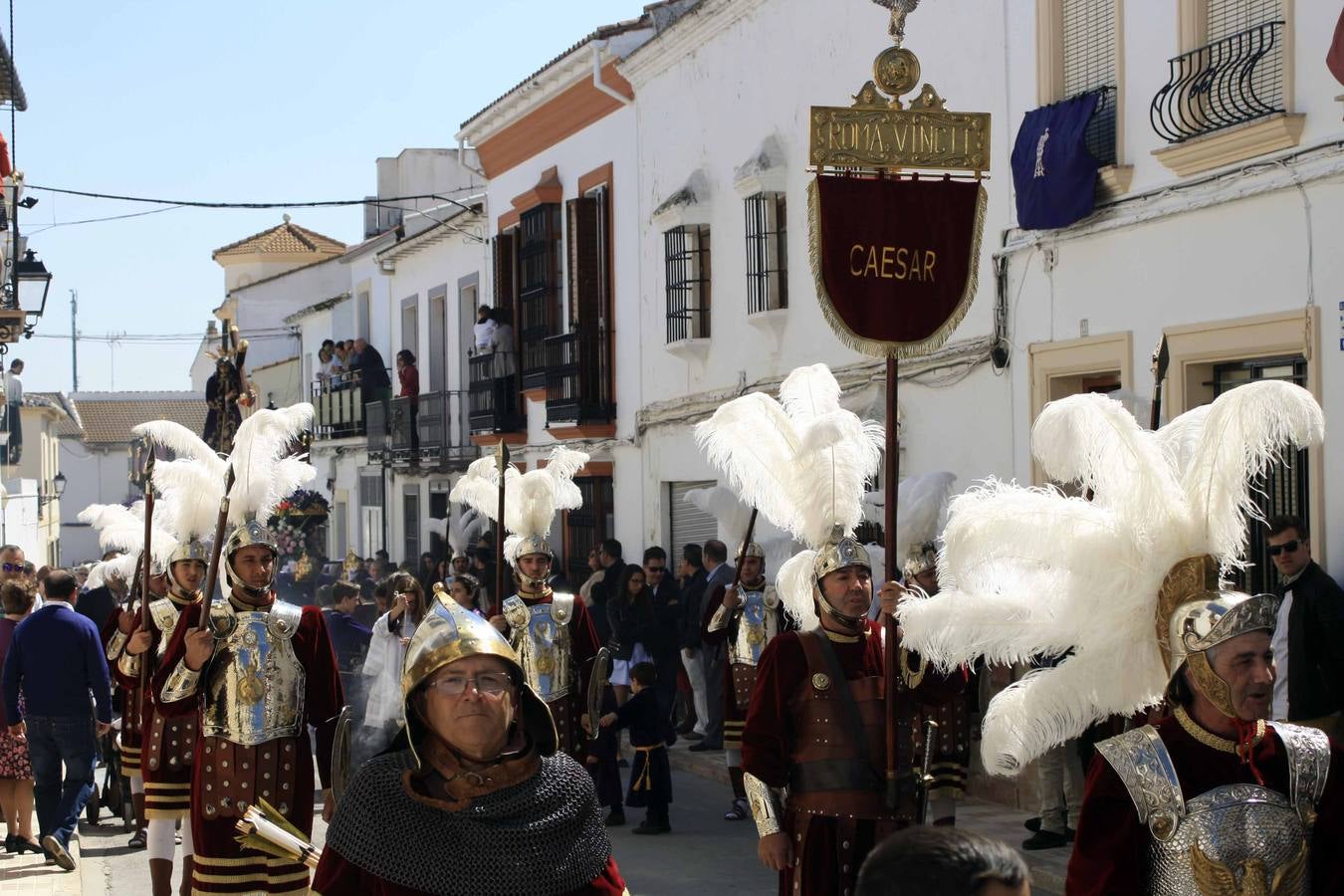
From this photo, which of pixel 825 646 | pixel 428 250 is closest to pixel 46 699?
pixel 825 646

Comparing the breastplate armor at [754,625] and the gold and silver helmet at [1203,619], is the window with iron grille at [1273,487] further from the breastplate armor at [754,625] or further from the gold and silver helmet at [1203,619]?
the gold and silver helmet at [1203,619]

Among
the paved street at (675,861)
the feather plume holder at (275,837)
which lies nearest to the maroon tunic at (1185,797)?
the feather plume holder at (275,837)

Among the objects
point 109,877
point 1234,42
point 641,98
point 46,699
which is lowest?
point 109,877

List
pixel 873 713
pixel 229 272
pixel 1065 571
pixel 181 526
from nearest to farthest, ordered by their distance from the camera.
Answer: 1. pixel 1065 571
2. pixel 873 713
3. pixel 181 526
4. pixel 229 272

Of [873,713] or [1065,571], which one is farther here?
[873,713]

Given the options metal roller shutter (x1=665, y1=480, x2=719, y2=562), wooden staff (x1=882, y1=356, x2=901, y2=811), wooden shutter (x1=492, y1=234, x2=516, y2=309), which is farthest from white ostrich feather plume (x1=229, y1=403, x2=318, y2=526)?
wooden shutter (x1=492, y1=234, x2=516, y2=309)

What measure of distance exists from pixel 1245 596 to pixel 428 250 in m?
25.6

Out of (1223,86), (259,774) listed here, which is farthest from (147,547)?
(1223,86)

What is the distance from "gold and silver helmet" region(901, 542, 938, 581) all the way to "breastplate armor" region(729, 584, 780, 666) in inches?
38.7

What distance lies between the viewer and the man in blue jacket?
32.6ft

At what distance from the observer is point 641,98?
19359mm

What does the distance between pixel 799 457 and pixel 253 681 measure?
8.13ft

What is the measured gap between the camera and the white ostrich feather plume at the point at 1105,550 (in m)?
4.27

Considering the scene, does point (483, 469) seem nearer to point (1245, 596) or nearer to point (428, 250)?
point (1245, 596)
